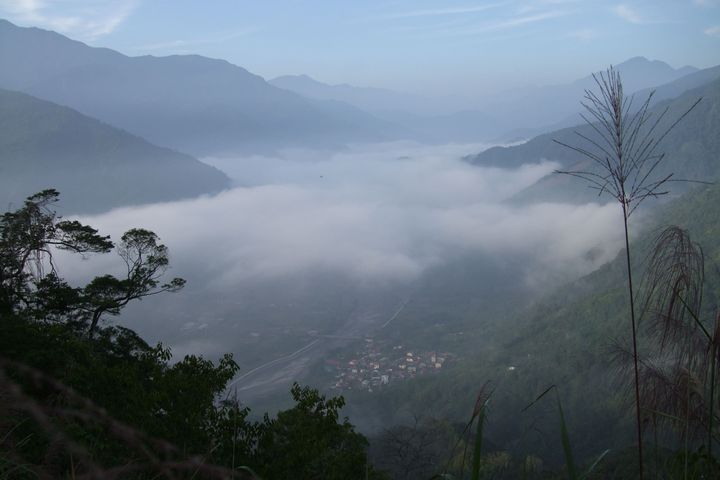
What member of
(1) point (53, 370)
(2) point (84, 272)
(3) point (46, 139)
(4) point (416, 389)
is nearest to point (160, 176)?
(3) point (46, 139)

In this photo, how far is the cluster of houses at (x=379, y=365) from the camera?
62875 millimetres

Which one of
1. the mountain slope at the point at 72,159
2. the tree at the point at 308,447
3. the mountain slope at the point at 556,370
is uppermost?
the mountain slope at the point at 72,159

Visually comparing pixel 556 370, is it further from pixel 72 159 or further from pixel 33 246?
pixel 72 159

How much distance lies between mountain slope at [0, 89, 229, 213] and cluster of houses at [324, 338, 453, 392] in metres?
88.5

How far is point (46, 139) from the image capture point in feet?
459

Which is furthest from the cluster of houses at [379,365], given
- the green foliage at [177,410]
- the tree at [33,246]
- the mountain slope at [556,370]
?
the green foliage at [177,410]

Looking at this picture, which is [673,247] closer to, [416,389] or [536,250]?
[416,389]

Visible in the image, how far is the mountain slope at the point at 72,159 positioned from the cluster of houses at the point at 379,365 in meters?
88.5

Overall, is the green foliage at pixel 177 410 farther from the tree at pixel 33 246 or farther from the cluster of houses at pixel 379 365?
the cluster of houses at pixel 379 365

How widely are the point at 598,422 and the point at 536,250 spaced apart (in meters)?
89.9

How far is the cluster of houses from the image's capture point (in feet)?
206

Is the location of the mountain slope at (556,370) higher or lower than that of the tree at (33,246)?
lower

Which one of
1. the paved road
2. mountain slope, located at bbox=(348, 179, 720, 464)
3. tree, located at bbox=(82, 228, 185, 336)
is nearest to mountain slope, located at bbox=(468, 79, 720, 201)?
mountain slope, located at bbox=(348, 179, 720, 464)

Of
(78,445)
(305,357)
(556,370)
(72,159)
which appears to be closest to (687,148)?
(556,370)
